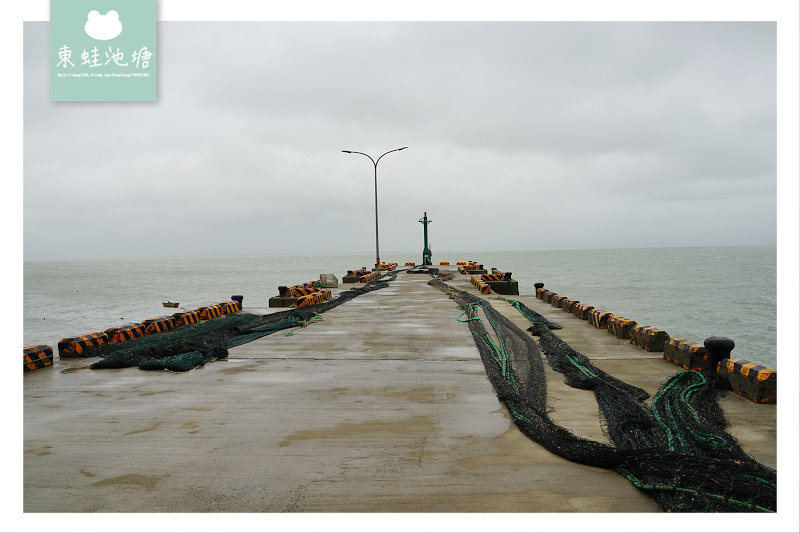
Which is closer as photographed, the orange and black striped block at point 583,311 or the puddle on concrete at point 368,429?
the puddle on concrete at point 368,429

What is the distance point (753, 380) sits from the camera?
18.2 ft

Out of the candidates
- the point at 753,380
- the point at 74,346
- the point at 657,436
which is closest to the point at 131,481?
the point at 657,436

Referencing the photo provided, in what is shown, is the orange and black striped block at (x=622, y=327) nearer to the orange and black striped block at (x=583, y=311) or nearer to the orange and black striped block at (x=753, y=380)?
the orange and black striped block at (x=583, y=311)

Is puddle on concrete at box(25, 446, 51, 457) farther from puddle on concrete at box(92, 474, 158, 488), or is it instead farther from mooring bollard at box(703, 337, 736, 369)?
mooring bollard at box(703, 337, 736, 369)

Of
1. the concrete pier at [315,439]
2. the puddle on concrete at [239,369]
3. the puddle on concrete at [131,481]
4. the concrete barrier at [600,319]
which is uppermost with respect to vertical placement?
the concrete barrier at [600,319]

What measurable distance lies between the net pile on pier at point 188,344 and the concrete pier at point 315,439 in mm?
233

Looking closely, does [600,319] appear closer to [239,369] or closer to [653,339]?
[653,339]

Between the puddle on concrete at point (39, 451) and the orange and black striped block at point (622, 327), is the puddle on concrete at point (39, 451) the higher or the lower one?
the lower one

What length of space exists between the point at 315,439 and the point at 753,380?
4.99 metres

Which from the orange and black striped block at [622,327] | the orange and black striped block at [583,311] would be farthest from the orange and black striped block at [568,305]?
the orange and black striped block at [622,327]

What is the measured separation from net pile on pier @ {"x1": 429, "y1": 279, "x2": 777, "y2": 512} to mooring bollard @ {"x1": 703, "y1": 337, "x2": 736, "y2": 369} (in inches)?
20.5

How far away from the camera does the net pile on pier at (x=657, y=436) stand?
342 centimetres

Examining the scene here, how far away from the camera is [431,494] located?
3512 millimetres

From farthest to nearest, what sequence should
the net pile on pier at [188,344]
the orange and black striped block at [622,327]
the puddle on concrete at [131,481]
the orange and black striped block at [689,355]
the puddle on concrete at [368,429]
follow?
the orange and black striped block at [622,327] → the net pile on pier at [188,344] → the orange and black striped block at [689,355] → the puddle on concrete at [368,429] → the puddle on concrete at [131,481]
